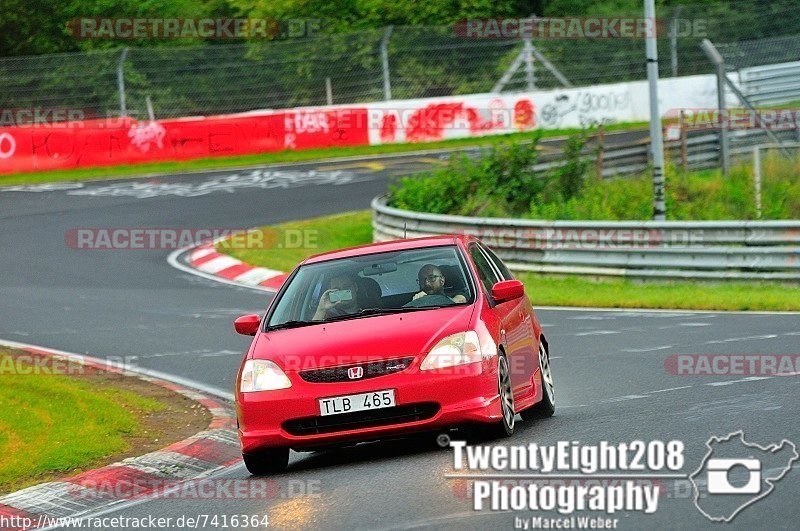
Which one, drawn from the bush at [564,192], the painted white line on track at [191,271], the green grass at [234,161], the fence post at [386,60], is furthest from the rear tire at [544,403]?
the fence post at [386,60]

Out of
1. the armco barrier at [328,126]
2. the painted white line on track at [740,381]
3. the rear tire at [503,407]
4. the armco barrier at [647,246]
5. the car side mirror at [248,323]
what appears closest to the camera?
the rear tire at [503,407]

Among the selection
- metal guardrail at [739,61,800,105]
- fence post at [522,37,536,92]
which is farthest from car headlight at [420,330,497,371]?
fence post at [522,37,536,92]

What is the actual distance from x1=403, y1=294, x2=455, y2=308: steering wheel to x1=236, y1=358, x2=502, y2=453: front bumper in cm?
75

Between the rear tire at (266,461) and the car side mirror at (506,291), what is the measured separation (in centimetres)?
175

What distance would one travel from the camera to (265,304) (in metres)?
20.3

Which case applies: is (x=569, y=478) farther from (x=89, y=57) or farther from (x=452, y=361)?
(x=89, y=57)

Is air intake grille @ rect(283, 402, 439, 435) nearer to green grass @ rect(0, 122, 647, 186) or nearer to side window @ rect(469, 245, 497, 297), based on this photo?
side window @ rect(469, 245, 497, 297)

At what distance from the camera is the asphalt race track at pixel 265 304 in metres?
7.84

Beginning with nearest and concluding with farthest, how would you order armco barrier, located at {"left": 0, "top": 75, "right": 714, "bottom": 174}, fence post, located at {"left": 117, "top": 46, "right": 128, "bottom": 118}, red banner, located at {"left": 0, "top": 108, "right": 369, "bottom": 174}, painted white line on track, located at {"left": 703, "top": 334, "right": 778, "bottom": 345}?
painted white line on track, located at {"left": 703, "top": 334, "right": 778, "bottom": 345} < red banner, located at {"left": 0, "top": 108, "right": 369, "bottom": 174} < armco barrier, located at {"left": 0, "top": 75, "right": 714, "bottom": 174} < fence post, located at {"left": 117, "top": 46, "right": 128, "bottom": 118}

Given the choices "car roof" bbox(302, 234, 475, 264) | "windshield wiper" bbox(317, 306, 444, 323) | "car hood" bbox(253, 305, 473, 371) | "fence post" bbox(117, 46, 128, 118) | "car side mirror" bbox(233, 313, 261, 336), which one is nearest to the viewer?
"car hood" bbox(253, 305, 473, 371)

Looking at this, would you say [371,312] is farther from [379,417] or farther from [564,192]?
[564,192]

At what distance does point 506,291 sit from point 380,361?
1302 millimetres

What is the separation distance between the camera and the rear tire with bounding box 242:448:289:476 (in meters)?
9.51

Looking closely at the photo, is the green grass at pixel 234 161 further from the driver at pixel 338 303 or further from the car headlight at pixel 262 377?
the car headlight at pixel 262 377
